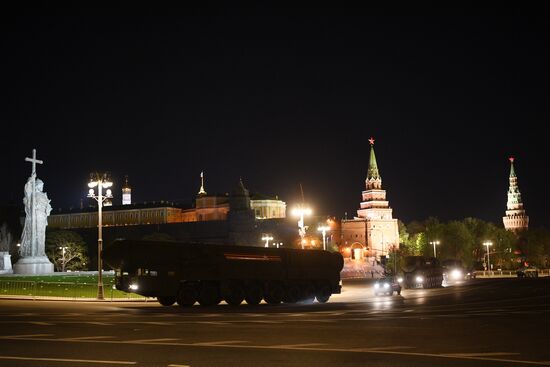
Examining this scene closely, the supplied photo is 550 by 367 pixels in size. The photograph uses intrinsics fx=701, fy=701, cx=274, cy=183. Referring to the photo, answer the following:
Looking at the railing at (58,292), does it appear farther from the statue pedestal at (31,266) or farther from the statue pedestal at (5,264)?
the statue pedestal at (5,264)

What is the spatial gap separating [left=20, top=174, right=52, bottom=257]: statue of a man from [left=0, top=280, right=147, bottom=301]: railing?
2150 cm

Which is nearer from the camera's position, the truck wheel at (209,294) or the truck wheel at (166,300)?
the truck wheel at (209,294)

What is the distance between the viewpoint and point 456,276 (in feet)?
307

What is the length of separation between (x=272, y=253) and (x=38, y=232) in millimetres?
41063

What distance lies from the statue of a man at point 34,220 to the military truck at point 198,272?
39.5 m

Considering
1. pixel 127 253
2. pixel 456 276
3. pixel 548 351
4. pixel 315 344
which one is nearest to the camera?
pixel 548 351

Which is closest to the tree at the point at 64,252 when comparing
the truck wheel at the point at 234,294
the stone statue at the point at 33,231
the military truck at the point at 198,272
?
the stone statue at the point at 33,231

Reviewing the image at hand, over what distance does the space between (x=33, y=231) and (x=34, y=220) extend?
119 centimetres

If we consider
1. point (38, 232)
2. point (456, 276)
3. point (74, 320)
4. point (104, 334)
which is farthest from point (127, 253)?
point (456, 276)

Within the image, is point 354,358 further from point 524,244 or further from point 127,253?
point 524,244

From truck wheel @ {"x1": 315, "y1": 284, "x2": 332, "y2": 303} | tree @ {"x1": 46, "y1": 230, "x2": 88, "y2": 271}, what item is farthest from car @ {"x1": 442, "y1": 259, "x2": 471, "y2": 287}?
tree @ {"x1": 46, "y1": 230, "x2": 88, "y2": 271}

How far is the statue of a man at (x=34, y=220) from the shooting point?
74.3 meters

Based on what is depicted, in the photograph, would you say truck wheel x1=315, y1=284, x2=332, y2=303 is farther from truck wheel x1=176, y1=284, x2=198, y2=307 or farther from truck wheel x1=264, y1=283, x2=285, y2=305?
truck wheel x1=176, y1=284, x2=198, y2=307

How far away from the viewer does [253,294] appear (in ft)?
132
